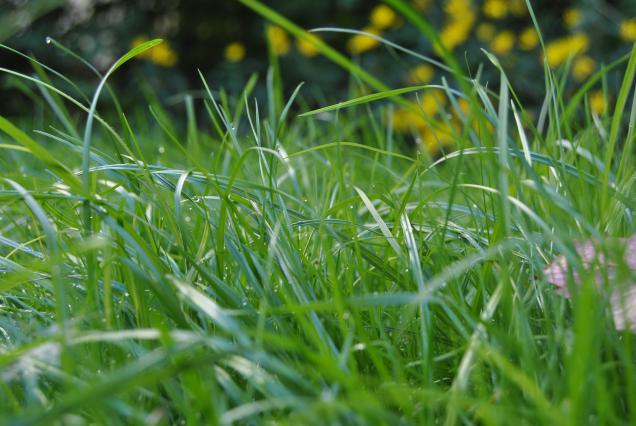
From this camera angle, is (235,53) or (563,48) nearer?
(563,48)

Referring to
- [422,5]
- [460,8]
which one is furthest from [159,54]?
[460,8]

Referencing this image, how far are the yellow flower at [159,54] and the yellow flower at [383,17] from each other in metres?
0.96

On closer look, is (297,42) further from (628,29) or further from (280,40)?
(628,29)

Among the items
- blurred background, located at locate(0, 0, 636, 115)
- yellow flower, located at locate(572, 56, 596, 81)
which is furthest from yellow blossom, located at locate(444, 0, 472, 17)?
yellow flower, located at locate(572, 56, 596, 81)

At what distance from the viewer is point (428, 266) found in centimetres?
85

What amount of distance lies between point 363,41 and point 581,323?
269cm

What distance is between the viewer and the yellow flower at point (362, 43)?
10.0 ft

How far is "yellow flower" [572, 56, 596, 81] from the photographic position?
2854 mm

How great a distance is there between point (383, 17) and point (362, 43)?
13 centimetres

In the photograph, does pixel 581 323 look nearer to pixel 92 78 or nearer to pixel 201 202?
pixel 201 202

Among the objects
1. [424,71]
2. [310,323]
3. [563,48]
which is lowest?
[424,71]

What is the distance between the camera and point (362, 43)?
10.0 feet

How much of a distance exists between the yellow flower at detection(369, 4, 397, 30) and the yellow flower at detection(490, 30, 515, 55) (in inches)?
16.9

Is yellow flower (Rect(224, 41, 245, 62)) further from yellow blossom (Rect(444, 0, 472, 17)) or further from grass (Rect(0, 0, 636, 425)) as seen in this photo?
grass (Rect(0, 0, 636, 425))
